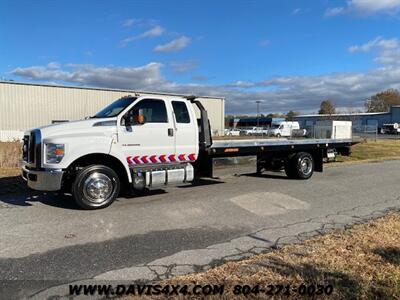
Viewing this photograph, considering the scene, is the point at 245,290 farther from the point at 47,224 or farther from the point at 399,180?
the point at 399,180

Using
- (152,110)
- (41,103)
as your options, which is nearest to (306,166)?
(152,110)

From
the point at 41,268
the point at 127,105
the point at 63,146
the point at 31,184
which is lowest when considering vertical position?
the point at 41,268

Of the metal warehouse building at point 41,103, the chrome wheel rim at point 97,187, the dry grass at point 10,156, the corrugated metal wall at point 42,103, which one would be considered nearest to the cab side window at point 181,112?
the chrome wheel rim at point 97,187

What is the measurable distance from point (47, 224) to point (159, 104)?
3566mm

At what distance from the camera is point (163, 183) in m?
8.87

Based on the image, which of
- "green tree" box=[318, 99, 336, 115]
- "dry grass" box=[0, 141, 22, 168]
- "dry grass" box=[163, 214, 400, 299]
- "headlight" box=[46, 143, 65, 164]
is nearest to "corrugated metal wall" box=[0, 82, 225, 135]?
"dry grass" box=[0, 141, 22, 168]

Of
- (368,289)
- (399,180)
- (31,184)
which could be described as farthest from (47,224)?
(399,180)

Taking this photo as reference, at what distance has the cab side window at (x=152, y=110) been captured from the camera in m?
8.75

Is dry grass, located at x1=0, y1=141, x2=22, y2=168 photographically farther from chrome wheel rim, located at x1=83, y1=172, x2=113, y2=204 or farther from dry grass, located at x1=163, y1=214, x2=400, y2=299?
dry grass, located at x1=163, y1=214, x2=400, y2=299

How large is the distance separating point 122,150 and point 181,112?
1777mm

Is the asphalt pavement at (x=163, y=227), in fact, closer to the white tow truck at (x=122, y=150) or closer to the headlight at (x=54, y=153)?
the white tow truck at (x=122, y=150)

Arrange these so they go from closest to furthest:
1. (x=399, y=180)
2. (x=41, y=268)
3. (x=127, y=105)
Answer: (x=41, y=268) < (x=127, y=105) < (x=399, y=180)

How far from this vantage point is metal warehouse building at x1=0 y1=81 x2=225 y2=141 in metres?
41.8

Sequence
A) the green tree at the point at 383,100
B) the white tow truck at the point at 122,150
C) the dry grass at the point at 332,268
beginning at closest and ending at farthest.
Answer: the dry grass at the point at 332,268 < the white tow truck at the point at 122,150 < the green tree at the point at 383,100
